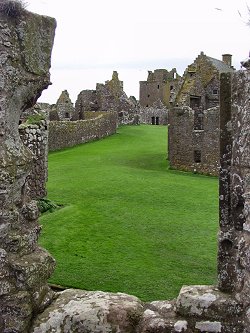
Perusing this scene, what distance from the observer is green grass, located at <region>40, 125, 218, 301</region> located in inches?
326

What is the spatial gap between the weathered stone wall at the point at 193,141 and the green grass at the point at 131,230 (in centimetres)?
372

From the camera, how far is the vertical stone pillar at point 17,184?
14.4 ft

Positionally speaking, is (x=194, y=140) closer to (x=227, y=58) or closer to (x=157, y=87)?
(x=227, y=58)

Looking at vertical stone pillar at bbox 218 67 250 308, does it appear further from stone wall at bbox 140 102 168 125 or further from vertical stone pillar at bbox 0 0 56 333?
stone wall at bbox 140 102 168 125

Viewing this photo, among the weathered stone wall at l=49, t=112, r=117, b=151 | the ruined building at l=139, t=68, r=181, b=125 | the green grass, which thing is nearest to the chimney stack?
the weathered stone wall at l=49, t=112, r=117, b=151

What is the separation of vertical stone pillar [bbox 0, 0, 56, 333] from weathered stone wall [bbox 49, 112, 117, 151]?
23.7 meters

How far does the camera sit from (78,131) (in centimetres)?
3094

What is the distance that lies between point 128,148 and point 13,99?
24468 mm

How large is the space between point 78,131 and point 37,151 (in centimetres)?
1685

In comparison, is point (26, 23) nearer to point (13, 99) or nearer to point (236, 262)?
point (13, 99)

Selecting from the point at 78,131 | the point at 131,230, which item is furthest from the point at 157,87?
the point at 131,230

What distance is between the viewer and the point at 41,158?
14.4m

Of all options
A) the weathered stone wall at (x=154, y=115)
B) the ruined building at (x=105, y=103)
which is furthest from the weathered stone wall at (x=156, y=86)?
the ruined building at (x=105, y=103)

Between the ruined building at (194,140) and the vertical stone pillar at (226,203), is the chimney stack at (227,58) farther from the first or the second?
the vertical stone pillar at (226,203)
